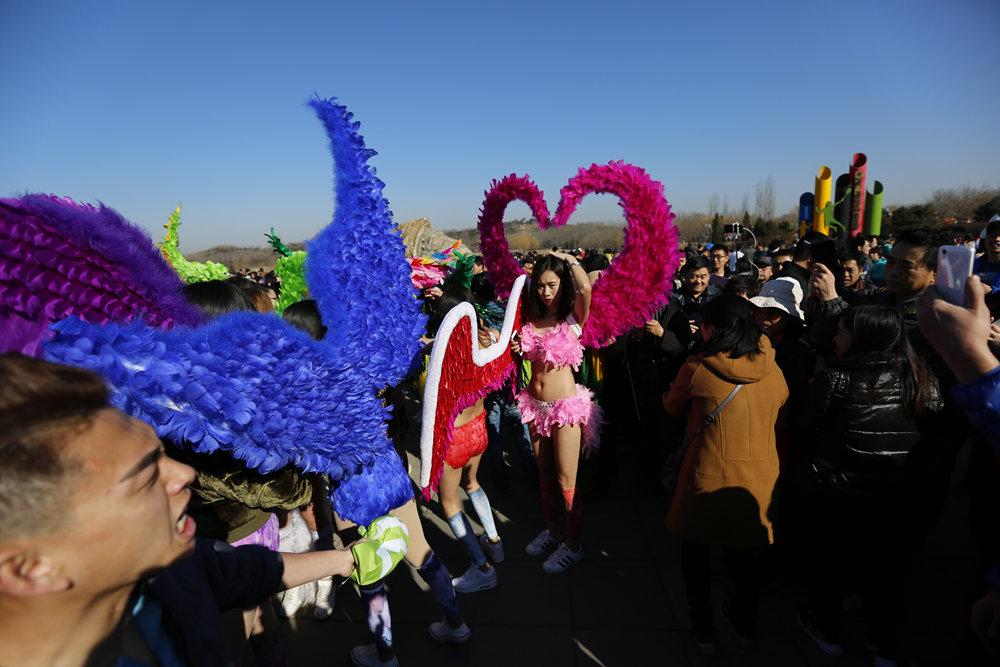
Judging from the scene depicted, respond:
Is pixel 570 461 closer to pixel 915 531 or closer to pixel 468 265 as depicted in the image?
pixel 915 531

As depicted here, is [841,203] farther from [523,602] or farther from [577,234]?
[577,234]

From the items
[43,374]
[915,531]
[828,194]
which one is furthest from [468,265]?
[828,194]

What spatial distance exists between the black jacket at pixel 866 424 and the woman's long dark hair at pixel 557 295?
1318mm

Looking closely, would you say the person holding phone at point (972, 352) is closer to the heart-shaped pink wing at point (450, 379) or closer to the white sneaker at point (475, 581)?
the heart-shaped pink wing at point (450, 379)

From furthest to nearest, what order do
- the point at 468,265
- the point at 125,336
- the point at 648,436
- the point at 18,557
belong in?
the point at 468,265, the point at 648,436, the point at 125,336, the point at 18,557

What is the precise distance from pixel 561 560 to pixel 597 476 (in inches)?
34.8

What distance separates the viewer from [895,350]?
2039 mm

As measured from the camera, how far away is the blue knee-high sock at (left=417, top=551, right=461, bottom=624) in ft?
7.48

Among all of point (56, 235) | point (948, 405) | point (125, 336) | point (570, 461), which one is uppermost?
point (56, 235)

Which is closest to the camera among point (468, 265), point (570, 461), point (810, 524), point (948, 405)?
point (948, 405)

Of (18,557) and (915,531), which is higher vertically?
(18,557)

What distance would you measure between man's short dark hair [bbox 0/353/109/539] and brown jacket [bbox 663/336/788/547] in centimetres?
205

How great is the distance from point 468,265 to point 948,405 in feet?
10.7

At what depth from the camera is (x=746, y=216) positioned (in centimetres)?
4944
